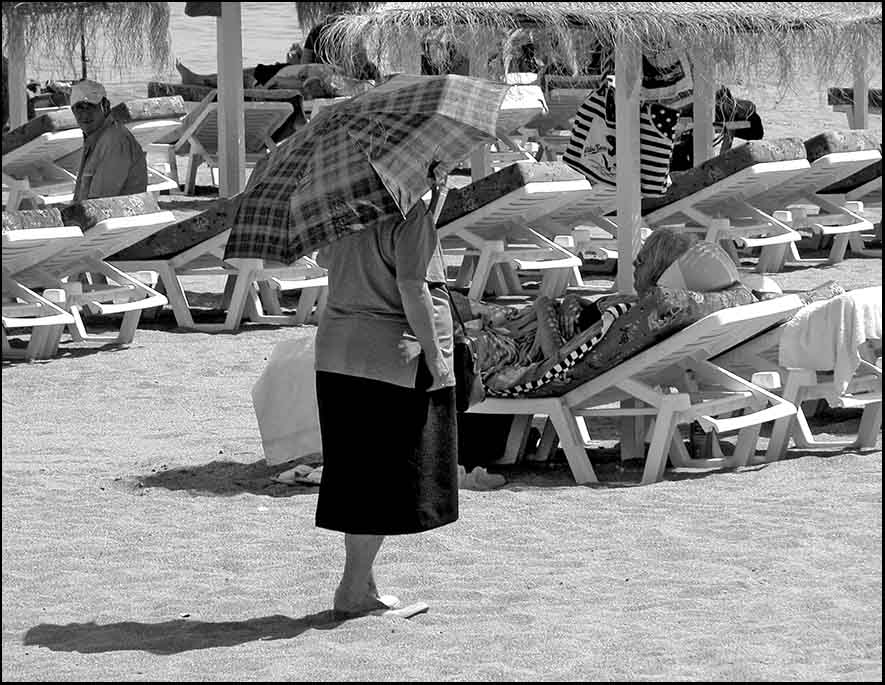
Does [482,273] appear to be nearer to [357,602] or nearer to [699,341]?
[699,341]

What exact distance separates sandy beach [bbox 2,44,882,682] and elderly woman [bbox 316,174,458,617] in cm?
6

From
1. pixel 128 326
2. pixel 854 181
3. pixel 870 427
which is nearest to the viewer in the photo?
pixel 870 427

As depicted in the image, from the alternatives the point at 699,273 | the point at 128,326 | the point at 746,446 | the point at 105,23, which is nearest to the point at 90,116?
the point at 128,326

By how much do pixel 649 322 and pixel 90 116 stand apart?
4876mm

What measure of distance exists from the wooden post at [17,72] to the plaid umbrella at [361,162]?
28.3 feet

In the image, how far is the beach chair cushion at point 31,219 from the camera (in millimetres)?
7766

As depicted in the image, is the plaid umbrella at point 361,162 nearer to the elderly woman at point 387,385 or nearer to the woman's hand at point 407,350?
the elderly woman at point 387,385

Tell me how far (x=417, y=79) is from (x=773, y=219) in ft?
21.0

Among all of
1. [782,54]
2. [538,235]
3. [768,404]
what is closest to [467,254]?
[538,235]

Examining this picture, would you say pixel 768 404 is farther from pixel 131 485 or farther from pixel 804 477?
pixel 131 485

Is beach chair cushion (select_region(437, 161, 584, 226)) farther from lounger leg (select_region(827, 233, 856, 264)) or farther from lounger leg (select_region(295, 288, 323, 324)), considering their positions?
lounger leg (select_region(827, 233, 856, 264))

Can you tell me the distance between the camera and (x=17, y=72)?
14.1 m

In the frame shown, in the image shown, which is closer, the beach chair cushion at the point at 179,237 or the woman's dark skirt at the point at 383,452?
the woman's dark skirt at the point at 383,452

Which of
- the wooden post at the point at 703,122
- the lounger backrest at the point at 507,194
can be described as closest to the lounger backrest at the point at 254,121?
the wooden post at the point at 703,122
